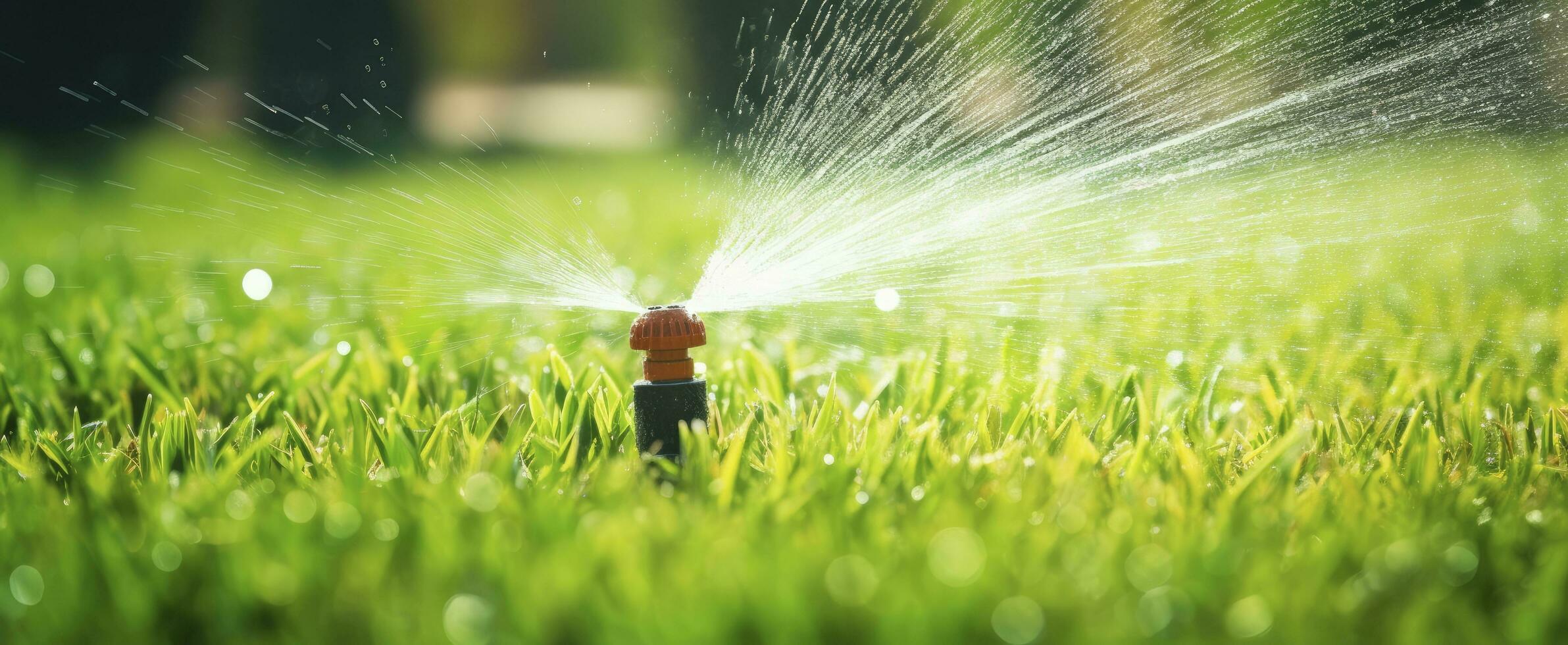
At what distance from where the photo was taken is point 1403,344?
240 centimetres

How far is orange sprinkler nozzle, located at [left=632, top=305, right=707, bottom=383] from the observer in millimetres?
1548

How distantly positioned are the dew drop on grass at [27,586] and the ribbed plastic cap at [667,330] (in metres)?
0.74

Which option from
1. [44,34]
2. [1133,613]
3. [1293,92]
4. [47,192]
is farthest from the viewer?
[44,34]

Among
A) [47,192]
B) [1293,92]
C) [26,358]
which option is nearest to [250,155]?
[47,192]

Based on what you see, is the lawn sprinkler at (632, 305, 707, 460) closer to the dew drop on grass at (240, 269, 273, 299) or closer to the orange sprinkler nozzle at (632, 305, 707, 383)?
the orange sprinkler nozzle at (632, 305, 707, 383)

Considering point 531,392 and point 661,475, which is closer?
point 661,475

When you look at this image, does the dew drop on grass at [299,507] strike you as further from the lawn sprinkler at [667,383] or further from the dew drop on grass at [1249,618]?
the dew drop on grass at [1249,618]

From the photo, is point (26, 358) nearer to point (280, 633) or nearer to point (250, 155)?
point (280, 633)

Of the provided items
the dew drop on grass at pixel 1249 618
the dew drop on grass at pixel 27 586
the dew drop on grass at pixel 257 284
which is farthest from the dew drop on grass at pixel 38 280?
the dew drop on grass at pixel 1249 618

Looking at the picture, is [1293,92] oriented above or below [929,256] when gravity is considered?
above

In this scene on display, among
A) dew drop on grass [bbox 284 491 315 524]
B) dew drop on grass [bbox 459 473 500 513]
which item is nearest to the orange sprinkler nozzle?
dew drop on grass [bbox 459 473 500 513]

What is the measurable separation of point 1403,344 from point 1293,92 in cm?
267

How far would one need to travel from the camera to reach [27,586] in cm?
107

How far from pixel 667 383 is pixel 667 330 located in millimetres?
79
